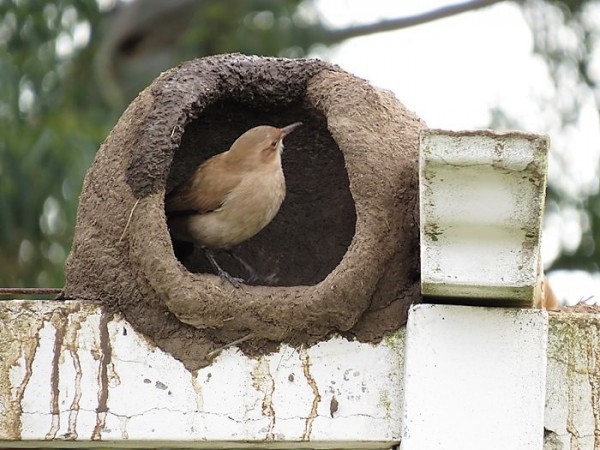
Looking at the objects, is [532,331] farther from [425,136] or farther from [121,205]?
[121,205]

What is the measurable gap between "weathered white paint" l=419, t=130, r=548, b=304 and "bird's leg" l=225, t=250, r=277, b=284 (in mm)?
2433

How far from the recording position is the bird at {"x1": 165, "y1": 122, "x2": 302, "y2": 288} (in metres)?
7.49

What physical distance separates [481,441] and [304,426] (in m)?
0.74

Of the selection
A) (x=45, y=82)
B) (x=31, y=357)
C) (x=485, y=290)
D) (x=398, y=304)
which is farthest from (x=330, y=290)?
(x=45, y=82)

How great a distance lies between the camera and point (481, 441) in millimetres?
5398

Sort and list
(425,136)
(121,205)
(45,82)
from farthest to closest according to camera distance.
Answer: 1. (45,82)
2. (121,205)
3. (425,136)

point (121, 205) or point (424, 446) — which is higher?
point (121, 205)

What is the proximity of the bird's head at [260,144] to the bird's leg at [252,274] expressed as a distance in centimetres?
68

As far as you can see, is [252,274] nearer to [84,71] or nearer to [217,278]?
[217,278]

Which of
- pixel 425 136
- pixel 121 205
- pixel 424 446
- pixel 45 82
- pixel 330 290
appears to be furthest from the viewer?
pixel 45 82

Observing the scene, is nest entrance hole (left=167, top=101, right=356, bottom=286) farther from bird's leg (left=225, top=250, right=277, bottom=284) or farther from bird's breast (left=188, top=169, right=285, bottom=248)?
bird's breast (left=188, top=169, right=285, bottom=248)

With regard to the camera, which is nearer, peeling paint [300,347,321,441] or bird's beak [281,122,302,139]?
peeling paint [300,347,321,441]

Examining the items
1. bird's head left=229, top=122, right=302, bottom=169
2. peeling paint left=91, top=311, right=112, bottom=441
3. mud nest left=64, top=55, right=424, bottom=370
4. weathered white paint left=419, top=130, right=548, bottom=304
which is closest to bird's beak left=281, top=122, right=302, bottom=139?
bird's head left=229, top=122, right=302, bottom=169

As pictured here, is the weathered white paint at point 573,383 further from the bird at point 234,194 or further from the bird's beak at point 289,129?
the bird at point 234,194
